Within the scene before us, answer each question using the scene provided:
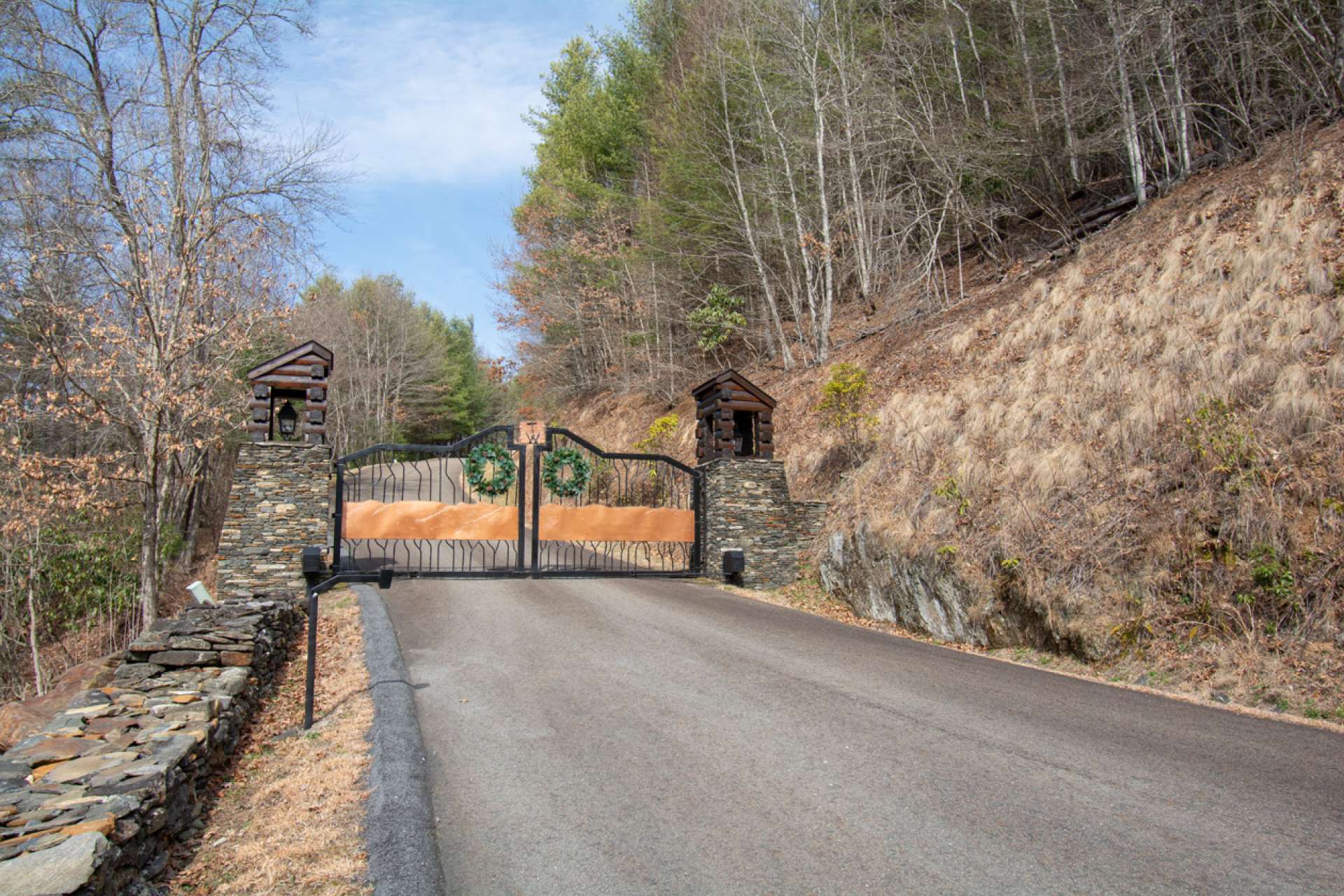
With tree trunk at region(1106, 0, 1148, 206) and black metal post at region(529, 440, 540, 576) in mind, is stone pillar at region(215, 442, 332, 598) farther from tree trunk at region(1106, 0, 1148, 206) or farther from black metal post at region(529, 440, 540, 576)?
tree trunk at region(1106, 0, 1148, 206)

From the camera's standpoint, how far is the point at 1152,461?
803cm

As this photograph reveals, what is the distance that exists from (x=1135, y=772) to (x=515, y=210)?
30.1 meters

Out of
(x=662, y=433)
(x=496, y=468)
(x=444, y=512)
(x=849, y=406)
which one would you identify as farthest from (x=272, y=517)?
(x=662, y=433)

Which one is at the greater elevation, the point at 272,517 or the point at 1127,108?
the point at 1127,108

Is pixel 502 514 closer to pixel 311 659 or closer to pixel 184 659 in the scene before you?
pixel 184 659

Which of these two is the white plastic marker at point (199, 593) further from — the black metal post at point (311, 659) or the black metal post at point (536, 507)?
the black metal post at point (536, 507)

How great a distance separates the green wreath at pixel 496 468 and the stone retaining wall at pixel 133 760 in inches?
154

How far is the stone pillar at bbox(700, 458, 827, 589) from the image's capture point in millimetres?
12719

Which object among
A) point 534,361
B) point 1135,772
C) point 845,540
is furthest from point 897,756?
point 534,361

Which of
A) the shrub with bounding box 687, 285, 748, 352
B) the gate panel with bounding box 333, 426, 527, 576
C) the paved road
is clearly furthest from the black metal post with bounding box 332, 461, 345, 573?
the shrub with bounding box 687, 285, 748, 352

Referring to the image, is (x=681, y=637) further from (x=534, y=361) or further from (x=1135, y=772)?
(x=534, y=361)

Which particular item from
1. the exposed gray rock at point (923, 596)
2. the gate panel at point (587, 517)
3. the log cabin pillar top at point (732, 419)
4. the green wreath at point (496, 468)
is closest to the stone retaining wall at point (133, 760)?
the green wreath at point (496, 468)

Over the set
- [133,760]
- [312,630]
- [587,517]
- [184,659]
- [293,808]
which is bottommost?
[293,808]

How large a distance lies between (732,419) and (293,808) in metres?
9.46
